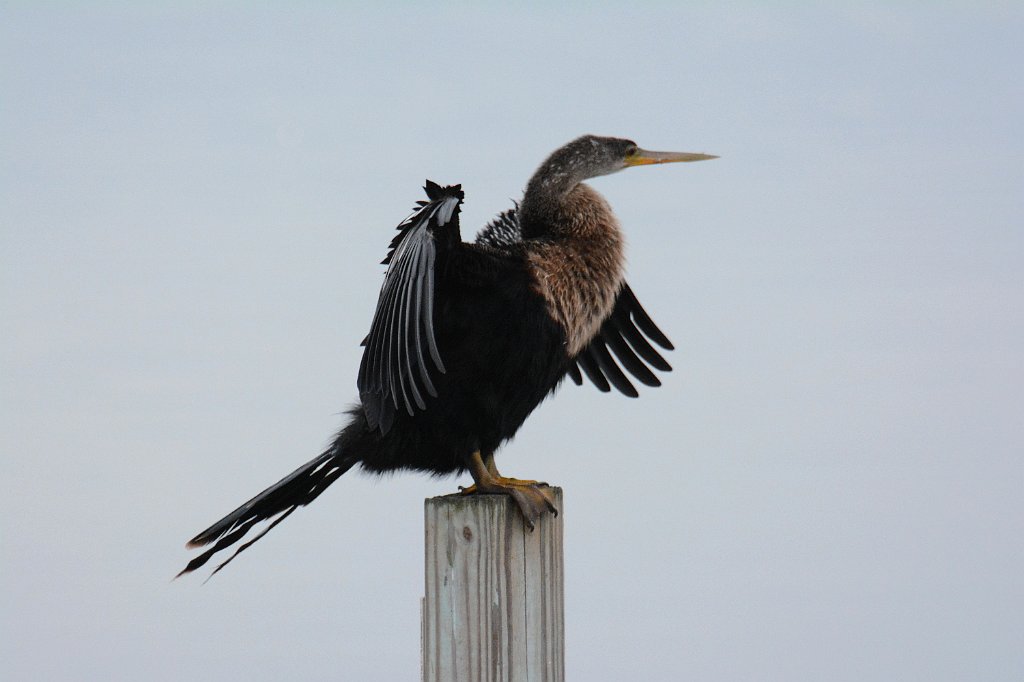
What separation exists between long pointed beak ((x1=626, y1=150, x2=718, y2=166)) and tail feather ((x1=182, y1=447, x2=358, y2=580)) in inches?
58.0

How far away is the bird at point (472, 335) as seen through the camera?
331cm

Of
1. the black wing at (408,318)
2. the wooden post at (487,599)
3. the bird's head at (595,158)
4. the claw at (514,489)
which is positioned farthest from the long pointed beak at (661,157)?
the wooden post at (487,599)

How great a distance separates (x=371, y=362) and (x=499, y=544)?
2.24ft

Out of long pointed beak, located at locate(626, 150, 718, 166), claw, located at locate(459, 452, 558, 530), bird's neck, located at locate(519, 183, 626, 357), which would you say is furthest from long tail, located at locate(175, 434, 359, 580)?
long pointed beak, located at locate(626, 150, 718, 166)

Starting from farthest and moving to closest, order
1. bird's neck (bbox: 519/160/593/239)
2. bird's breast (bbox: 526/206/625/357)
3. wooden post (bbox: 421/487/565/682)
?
1. bird's neck (bbox: 519/160/593/239)
2. bird's breast (bbox: 526/206/625/357)
3. wooden post (bbox: 421/487/565/682)

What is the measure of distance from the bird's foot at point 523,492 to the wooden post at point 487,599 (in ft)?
0.09

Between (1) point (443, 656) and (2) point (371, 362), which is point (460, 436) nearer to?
(2) point (371, 362)

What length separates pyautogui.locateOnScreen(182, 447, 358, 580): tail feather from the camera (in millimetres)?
3676

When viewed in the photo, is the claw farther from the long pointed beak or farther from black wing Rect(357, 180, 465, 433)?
the long pointed beak

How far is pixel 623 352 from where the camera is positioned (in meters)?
4.35

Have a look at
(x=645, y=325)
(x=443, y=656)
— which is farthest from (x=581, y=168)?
(x=443, y=656)

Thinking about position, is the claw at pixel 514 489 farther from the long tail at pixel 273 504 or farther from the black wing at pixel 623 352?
the black wing at pixel 623 352

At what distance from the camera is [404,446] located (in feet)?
11.7

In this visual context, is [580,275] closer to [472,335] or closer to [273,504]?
[472,335]
